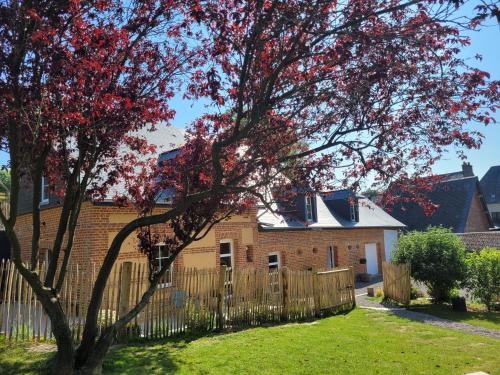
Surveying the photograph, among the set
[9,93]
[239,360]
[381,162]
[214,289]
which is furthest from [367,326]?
[9,93]

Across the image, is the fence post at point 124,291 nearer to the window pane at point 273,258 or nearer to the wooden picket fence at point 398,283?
the wooden picket fence at point 398,283

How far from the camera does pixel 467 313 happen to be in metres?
13.6

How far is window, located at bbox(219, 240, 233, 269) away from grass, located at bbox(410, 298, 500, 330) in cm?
665

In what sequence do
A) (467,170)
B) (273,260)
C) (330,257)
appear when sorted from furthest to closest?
1. (467,170)
2. (330,257)
3. (273,260)

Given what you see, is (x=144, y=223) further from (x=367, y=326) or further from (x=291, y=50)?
(x=367, y=326)

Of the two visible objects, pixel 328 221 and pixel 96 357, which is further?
pixel 328 221

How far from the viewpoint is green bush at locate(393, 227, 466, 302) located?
49.3ft

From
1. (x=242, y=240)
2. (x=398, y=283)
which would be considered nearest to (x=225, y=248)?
(x=242, y=240)

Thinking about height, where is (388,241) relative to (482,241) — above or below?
above

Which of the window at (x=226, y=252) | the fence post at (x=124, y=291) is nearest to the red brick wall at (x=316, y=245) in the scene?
the window at (x=226, y=252)

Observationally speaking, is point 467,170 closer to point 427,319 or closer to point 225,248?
point 225,248

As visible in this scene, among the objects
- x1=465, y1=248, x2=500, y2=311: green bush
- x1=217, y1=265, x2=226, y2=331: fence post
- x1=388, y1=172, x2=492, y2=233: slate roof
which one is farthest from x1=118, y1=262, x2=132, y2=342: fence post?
x1=388, y1=172, x2=492, y2=233: slate roof

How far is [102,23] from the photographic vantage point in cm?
572

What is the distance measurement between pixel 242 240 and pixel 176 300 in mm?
7731
